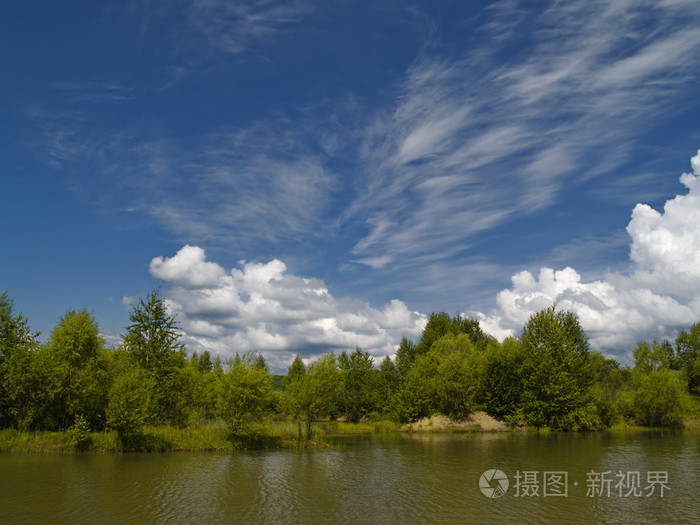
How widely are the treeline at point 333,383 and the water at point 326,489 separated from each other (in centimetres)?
571

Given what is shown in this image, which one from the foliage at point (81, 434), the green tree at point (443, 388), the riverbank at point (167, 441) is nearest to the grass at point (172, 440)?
the riverbank at point (167, 441)

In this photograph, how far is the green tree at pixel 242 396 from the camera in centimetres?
3969

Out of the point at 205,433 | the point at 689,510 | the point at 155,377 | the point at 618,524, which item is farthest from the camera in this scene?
the point at 155,377

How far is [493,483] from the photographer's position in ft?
79.3

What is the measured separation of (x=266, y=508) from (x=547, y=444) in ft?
119

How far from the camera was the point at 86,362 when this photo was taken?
37.4 m

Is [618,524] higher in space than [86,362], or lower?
lower

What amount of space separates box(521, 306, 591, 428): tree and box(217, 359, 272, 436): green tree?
145ft

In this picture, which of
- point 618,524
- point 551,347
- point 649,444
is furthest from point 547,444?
point 618,524

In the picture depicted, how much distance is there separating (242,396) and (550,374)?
47.9 metres

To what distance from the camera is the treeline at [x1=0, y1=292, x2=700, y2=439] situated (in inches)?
1415

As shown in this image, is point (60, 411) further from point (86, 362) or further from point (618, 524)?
point (618, 524)

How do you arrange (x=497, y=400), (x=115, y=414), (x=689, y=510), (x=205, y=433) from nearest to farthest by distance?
(x=689, y=510)
(x=115, y=414)
(x=205, y=433)
(x=497, y=400)

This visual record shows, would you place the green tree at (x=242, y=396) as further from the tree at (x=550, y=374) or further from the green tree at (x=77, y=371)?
the tree at (x=550, y=374)
